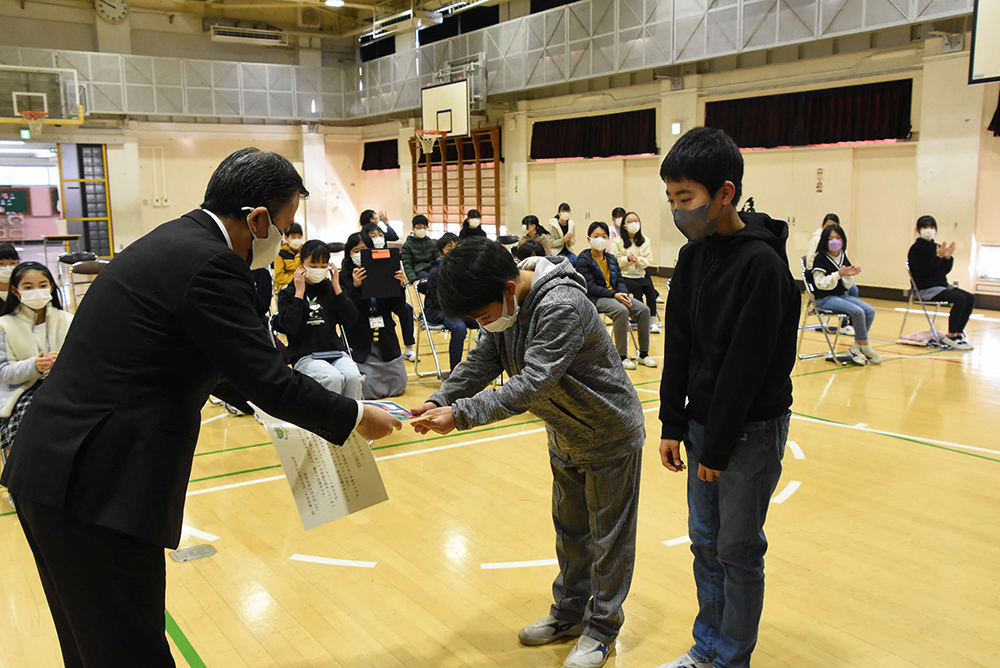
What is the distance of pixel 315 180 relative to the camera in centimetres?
2272

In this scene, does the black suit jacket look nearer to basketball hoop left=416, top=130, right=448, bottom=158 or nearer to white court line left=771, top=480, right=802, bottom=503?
white court line left=771, top=480, right=802, bottom=503

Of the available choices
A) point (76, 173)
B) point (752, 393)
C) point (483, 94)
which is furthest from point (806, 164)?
A: point (76, 173)

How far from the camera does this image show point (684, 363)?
2.52 metres

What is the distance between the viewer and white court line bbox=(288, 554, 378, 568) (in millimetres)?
3650

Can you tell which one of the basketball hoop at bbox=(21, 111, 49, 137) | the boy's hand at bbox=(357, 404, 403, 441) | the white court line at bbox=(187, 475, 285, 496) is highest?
the basketball hoop at bbox=(21, 111, 49, 137)

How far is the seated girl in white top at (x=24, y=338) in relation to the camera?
4.38 meters

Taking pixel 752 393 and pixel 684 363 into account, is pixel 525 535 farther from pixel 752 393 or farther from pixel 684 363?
pixel 752 393

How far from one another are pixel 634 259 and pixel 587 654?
22.3 ft

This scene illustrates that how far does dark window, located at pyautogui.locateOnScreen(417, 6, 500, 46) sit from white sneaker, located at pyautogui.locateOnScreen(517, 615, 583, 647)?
17301 mm

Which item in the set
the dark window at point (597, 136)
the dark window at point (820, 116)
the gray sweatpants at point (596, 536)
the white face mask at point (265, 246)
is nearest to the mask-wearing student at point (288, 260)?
the gray sweatpants at point (596, 536)

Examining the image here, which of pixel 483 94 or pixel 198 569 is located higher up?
pixel 483 94

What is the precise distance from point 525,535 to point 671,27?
11.8 metres

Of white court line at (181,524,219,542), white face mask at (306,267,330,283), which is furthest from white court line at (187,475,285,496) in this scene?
white face mask at (306,267,330,283)

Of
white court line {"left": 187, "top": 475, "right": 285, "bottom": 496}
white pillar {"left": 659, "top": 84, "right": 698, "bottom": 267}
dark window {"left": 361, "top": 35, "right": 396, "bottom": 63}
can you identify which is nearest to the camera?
white court line {"left": 187, "top": 475, "right": 285, "bottom": 496}
